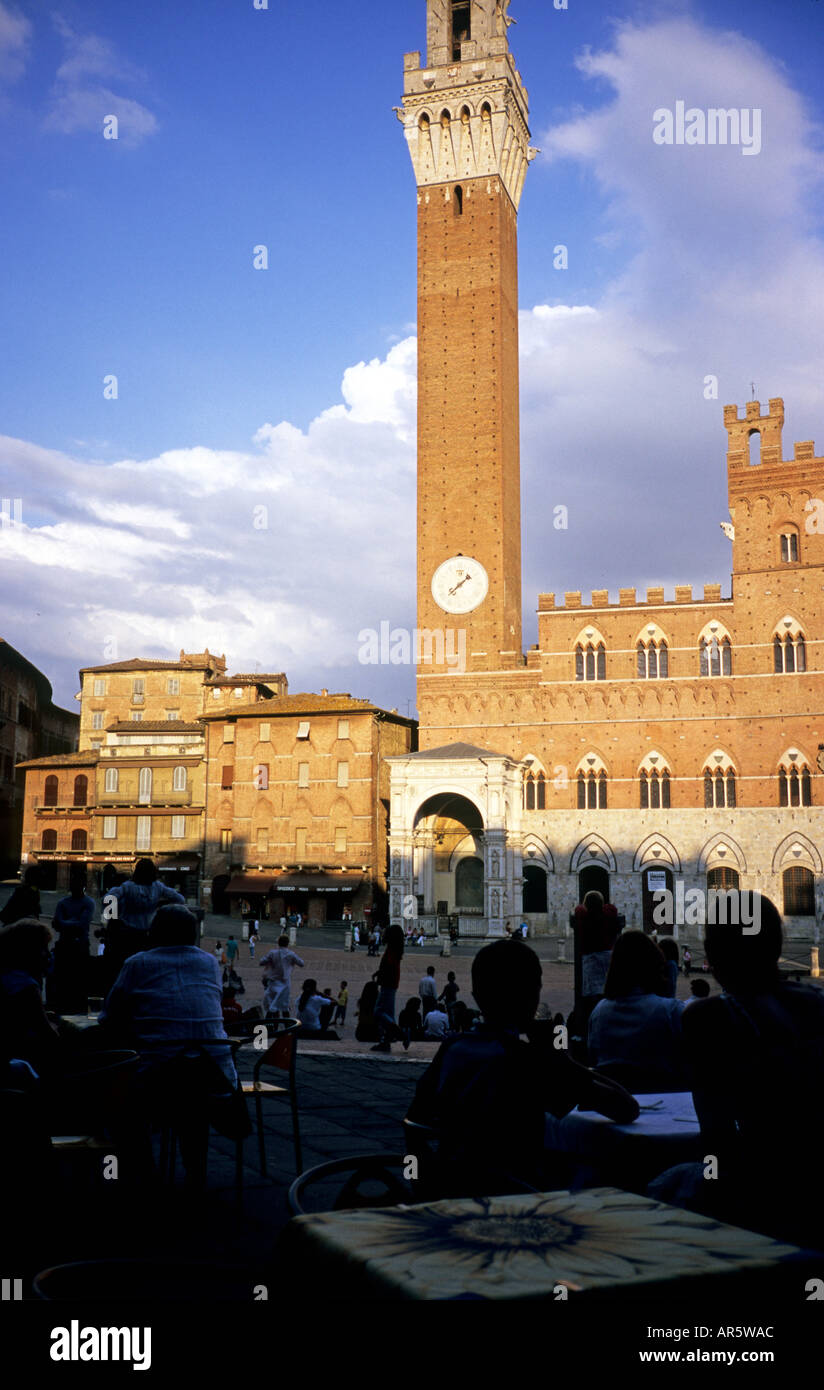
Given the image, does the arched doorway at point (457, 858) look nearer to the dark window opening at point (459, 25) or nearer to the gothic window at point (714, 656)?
the gothic window at point (714, 656)

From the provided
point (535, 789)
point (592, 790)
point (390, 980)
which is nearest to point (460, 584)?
point (535, 789)

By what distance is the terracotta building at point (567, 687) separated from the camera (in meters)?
37.7

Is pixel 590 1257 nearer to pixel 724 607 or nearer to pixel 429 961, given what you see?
pixel 429 961

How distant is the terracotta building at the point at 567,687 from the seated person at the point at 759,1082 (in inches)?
1338

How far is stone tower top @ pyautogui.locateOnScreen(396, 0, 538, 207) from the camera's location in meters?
43.6

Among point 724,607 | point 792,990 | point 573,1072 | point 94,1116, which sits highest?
point 724,607

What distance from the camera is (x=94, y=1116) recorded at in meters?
4.16

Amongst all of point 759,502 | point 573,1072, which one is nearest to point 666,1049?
point 573,1072

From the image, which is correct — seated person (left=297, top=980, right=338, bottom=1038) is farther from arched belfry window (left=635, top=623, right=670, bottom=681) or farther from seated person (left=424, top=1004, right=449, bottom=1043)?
arched belfry window (left=635, top=623, right=670, bottom=681)

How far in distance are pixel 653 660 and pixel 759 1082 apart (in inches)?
1478

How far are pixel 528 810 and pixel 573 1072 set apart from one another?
3697cm

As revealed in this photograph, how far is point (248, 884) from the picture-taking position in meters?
43.6

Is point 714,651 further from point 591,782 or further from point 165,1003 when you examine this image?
point 165,1003

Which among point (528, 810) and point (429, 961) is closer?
point (429, 961)
